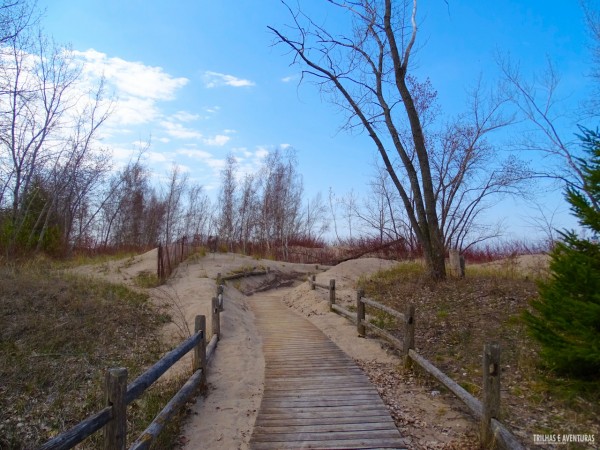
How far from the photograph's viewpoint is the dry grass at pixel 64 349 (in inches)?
265

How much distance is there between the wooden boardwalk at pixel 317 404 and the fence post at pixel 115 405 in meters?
1.60

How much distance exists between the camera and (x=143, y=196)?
47.4 m

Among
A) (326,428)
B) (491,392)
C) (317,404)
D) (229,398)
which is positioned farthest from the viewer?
(229,398)

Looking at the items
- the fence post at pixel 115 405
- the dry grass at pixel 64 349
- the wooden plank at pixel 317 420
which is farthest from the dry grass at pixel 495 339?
the dry grass at pixel 64 349

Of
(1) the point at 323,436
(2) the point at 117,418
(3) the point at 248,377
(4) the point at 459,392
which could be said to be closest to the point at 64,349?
(3) the point at 248,377

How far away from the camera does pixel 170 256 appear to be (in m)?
20.0

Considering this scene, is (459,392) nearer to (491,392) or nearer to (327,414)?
(491,392)

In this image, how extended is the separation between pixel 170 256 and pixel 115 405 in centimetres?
1690

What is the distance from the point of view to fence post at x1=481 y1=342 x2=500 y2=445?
14.8 feet

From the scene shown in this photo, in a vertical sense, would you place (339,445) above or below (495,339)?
below

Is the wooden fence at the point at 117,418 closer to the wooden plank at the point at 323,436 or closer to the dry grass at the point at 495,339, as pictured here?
the wooden plank at the point at 323,436

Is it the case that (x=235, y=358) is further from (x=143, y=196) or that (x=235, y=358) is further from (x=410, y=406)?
(x=143, y=196)

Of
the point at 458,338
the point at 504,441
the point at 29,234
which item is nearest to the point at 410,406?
the point at 504,441

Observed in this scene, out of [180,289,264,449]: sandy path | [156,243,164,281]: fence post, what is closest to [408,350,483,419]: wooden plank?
[180,289,264,449]: sandy path
